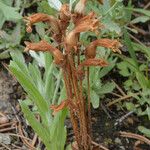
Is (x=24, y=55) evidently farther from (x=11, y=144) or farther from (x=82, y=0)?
(x=82, y=0)

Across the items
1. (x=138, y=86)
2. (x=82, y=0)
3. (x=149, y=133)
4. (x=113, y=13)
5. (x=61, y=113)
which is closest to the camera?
(x=82, y=0)

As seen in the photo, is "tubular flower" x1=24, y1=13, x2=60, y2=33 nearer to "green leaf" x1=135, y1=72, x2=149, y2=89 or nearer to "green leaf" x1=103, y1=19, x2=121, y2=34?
"green leaf" x1=103, y1=19, x2=121, y2=34

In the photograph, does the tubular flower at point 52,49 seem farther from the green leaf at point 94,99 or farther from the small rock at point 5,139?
the small rock at point 5,139

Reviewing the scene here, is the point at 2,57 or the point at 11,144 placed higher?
the point at 2,57

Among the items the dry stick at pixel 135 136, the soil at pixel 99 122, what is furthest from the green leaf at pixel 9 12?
the dry stick at pixel 135 136

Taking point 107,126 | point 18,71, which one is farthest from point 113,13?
point 18,71

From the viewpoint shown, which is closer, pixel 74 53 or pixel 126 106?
pixel 74 53
